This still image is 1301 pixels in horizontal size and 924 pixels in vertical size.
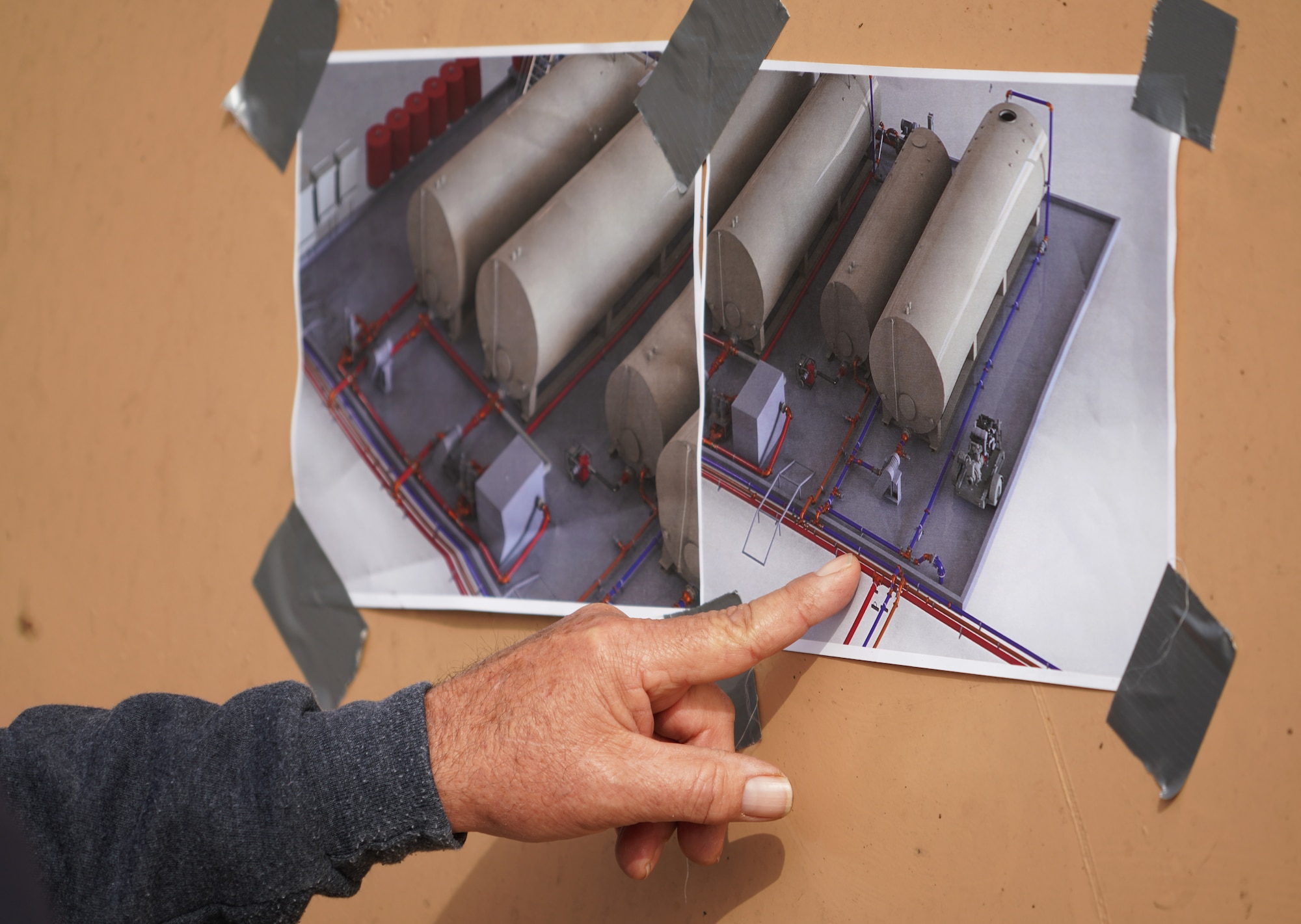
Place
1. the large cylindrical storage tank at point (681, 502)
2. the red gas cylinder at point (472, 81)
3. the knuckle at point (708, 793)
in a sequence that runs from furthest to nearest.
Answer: the red gas cylinder at point (472, 81), the large cylindrical storage tank at point (681, 502), the knuckle at point (708, 793)

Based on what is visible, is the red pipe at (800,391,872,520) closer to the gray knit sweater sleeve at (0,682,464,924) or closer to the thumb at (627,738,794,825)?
the thumb at (627,738,794,825)

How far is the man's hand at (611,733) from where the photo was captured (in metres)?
0.55

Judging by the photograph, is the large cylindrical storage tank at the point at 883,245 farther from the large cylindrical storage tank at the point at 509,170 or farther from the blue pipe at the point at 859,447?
the large cylindrical storage tank at the point at 509,170

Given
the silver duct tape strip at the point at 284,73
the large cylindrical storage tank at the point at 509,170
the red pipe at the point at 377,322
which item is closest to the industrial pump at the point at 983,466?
the large cylindrical storage tank at the point at 509,170

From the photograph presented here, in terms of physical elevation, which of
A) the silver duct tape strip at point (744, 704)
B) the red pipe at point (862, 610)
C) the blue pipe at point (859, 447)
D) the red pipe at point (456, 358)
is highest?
the blue pipe at point (859, 447)

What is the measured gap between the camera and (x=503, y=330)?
72 cm

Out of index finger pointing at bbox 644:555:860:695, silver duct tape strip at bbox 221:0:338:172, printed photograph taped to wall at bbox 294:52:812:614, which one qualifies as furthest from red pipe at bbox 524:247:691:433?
silver duct tape strip at bbox 221:0:338:172

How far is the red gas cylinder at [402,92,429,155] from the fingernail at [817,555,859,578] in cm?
46

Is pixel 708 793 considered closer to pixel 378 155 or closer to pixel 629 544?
pixel 629 544

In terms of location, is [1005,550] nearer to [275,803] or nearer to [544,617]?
[544,617]

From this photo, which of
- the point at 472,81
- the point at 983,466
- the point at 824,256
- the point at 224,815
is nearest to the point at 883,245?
the point at 824,256

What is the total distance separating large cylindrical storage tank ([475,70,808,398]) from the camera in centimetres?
66

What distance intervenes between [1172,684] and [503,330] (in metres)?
0.50

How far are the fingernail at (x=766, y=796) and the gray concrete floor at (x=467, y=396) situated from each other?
15 centimetres
